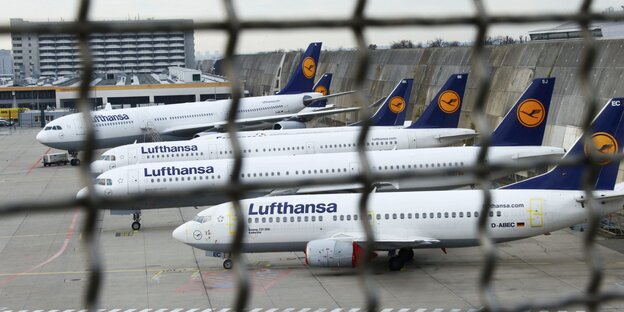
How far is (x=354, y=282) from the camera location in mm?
22750

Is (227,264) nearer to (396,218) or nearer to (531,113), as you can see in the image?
(396,218)

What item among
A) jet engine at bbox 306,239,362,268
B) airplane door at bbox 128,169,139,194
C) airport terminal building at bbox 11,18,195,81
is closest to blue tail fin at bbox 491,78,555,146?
jet engine at bbox 306,239,362,268

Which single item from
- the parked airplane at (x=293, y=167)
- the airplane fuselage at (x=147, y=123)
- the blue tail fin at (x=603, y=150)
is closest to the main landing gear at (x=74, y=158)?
the airplane fuselage at (x=147, y=123)

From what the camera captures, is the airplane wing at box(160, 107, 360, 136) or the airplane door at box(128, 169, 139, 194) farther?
the airplane wing at box(160, 107, 360, 136)

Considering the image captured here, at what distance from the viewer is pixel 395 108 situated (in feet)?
143

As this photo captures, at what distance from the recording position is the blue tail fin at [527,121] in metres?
30.0

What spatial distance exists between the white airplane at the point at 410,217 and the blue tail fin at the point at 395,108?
20.1 metres

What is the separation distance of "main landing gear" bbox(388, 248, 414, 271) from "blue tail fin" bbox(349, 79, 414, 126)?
65.9 feet

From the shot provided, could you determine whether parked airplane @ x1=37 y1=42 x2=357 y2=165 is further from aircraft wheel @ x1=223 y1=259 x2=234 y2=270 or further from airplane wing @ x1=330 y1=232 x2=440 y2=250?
airplane wing @ x1=330 y1=232 x2=440 y2=250

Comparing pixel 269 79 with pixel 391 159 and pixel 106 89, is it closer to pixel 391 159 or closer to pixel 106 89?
pixel 106 89

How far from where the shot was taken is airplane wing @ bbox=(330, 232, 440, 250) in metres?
23.0

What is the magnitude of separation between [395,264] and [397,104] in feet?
67.9

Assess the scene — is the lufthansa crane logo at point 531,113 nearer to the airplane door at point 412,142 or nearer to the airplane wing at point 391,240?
the airplane door at point 412,142

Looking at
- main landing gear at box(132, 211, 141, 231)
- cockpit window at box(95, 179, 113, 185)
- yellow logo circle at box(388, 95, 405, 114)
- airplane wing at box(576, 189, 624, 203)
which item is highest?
yellow logo circle at box(388, 95, 405, 114)
